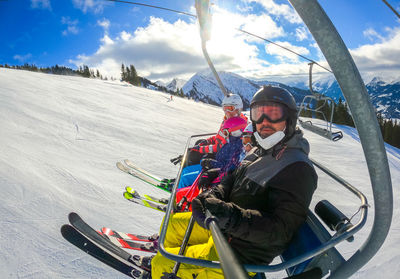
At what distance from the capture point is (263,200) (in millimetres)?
1711

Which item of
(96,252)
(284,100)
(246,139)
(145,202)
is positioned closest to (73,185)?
(145,202)

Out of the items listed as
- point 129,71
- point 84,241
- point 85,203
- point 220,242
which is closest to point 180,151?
point 85,203

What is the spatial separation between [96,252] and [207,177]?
1.58 metres

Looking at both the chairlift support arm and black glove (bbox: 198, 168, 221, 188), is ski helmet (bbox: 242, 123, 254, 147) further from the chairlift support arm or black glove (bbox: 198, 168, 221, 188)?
the chairlift support arm

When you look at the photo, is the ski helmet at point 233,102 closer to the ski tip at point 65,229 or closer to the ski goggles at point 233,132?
the ski goggles at point 233,132

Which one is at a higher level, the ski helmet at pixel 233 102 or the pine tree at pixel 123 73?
the pine tree at pixel 123 73

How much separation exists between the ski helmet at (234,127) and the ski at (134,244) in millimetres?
2282

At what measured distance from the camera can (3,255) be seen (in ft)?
7.61

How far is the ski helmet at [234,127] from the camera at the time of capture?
4.16m

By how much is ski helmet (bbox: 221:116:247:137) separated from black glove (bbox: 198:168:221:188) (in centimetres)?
122

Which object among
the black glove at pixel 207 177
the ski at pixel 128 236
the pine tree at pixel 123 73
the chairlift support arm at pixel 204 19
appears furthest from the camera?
the pine tree at pixel 123 73

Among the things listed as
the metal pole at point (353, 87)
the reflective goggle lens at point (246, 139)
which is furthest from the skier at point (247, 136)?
the metal pole at point (353, 87)

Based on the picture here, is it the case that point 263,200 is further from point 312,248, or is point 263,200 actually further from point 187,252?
point 187,252

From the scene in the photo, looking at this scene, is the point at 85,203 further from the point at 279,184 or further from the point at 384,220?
the point at 384,220
